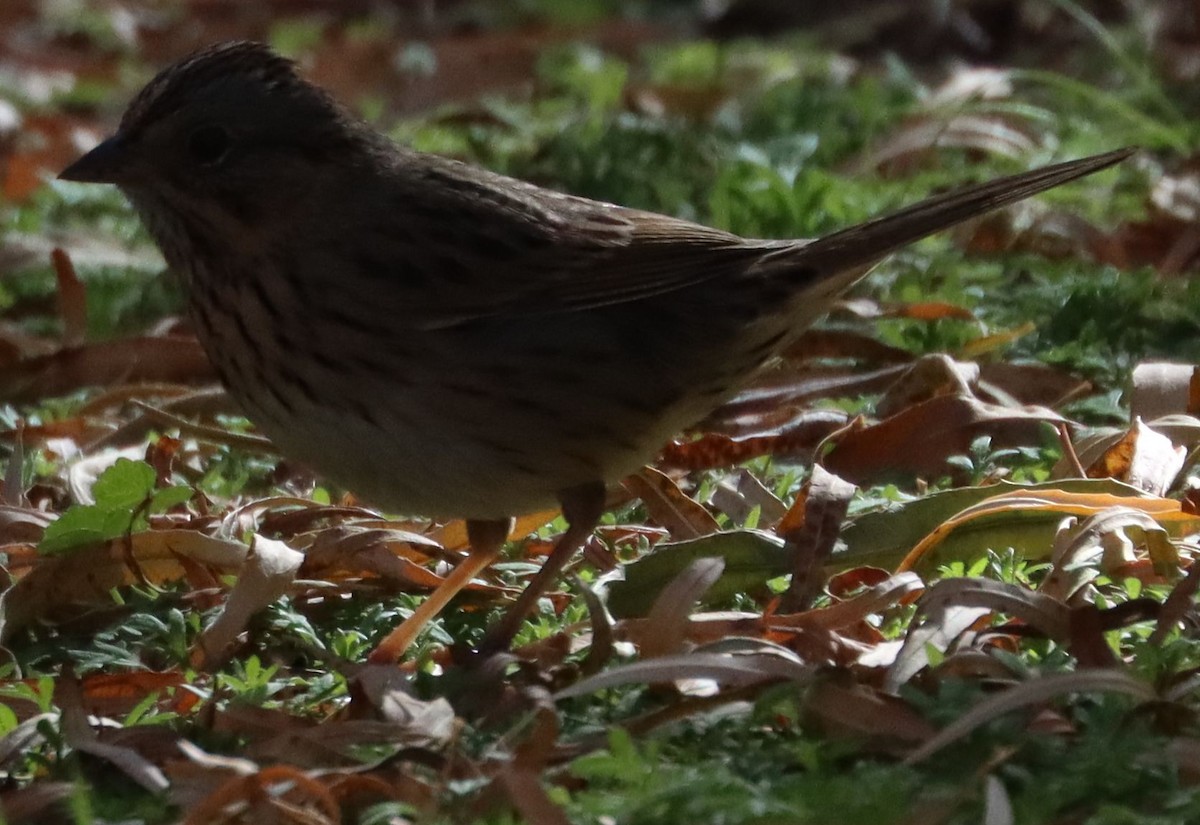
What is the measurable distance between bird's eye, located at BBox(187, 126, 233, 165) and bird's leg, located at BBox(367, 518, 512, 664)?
95 cm

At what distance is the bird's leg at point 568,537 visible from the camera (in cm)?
381

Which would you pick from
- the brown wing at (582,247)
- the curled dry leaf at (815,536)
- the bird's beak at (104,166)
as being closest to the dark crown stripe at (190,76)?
the bird's beak at (104,166)

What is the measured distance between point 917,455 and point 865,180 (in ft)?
7.43

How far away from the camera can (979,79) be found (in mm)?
7602

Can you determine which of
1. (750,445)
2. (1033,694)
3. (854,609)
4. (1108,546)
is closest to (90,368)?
(750,445)

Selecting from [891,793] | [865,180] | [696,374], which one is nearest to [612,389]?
Answer: [696,374]

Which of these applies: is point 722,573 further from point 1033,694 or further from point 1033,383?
point 1033,383

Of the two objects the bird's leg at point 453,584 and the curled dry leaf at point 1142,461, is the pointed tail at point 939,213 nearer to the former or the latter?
the curled dry leaf at point 1142,461

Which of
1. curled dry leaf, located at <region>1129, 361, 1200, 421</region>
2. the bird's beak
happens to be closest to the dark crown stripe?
the bird's beak

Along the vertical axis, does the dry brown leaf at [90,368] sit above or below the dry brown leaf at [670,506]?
above

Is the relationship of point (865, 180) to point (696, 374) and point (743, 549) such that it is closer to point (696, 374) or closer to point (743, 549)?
point (696, 374)

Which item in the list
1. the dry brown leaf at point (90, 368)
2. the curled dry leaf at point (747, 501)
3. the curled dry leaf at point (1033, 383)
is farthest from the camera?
the dry brown leaf at point (90, 368)

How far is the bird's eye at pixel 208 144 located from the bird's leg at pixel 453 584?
3.10ft

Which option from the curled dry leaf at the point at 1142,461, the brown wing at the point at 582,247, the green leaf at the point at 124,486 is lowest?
the curled dry leaf at the point at 1142,461
